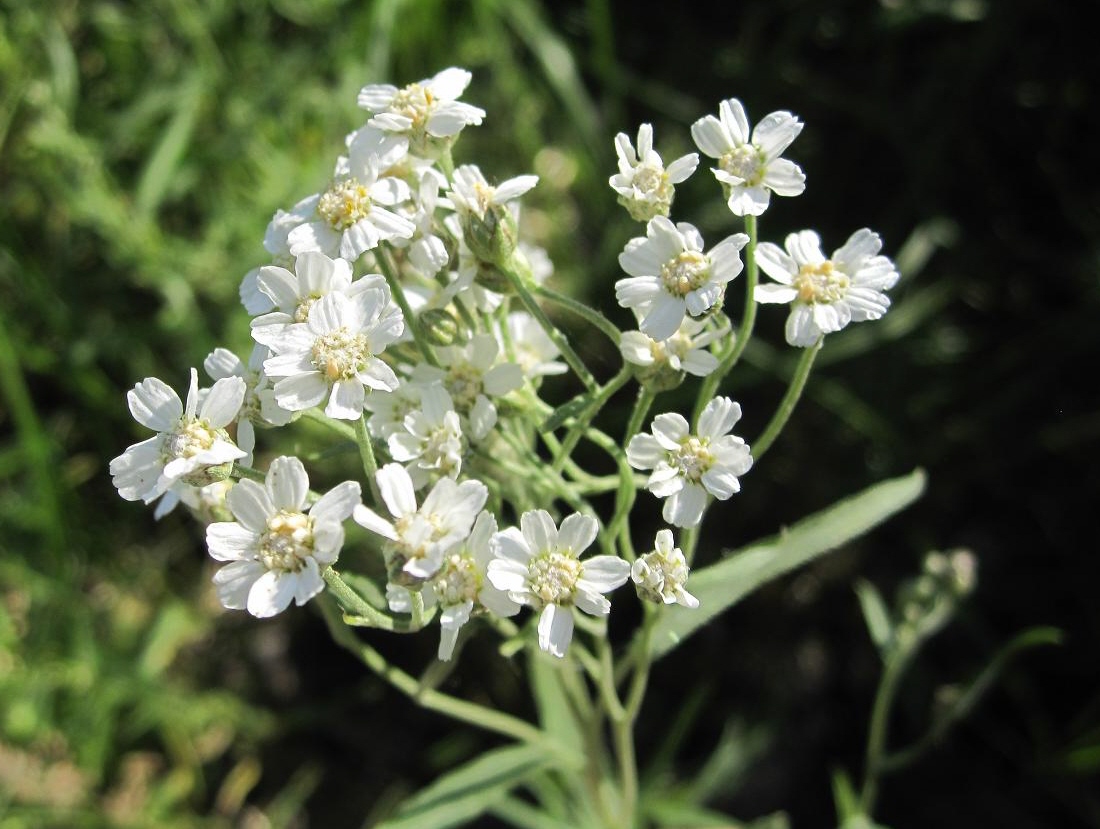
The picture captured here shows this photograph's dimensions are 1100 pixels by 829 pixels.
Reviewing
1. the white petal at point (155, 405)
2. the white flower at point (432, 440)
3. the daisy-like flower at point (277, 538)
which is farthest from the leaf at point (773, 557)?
the white petal at point (155, 405)

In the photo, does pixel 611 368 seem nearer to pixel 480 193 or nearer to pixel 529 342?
pixel 529 342

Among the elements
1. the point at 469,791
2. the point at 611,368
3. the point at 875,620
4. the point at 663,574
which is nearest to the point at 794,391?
the point at 663,574

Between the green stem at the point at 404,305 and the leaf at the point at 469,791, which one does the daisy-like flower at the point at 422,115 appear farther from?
the leaf at the point at 469,791

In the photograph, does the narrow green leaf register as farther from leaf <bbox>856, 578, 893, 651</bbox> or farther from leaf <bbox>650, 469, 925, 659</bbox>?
leaf <bbox>856, 578, 893, 651</bbox>

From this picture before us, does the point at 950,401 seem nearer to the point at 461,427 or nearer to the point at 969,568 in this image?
the point at 969,568

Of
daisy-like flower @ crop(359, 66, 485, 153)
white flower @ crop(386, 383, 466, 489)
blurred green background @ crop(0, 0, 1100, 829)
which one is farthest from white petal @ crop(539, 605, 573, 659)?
blurred green background @ crop(0, 0, 1100, 829)

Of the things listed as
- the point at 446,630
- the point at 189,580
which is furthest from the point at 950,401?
the point at 189,580
